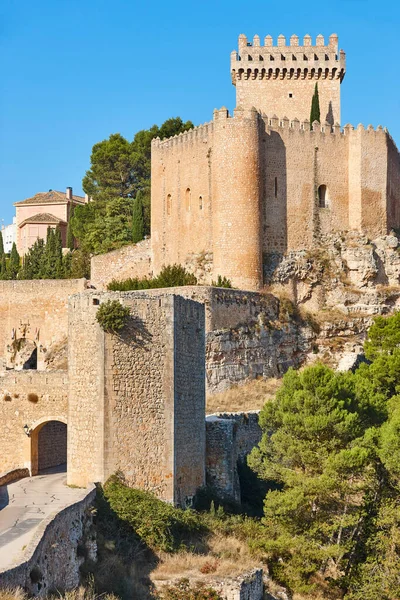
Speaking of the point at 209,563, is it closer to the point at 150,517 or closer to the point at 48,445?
the point at 150,517

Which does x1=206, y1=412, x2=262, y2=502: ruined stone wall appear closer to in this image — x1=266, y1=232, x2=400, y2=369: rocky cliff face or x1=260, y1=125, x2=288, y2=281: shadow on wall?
x1=266, y1=232, x2=400, y2=369: rocky cliff face

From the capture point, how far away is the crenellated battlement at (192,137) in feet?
110

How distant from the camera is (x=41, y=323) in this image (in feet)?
117

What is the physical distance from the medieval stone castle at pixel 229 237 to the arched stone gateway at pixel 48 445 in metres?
0.04

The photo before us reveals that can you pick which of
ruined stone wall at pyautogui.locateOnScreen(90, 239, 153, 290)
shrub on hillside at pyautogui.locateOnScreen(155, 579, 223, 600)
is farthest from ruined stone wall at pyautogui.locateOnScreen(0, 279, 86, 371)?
shrub on hillside at pyautogui.locateOnScreen(155, 579, 223, 600)

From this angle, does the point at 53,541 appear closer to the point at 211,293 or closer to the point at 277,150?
the point at 211,293

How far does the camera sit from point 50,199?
61938 mm

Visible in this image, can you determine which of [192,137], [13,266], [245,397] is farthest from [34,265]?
[245,397]

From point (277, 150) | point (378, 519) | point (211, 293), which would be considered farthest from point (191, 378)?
point (277, 150)

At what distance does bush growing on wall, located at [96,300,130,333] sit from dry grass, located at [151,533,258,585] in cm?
405

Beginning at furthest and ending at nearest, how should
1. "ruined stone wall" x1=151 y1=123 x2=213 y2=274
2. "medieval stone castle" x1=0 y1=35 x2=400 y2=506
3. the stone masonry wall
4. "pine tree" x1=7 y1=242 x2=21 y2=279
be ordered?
1. "pine tree" x1=7 y1=242 x2=21 y2=279
2. "ruined stone wall" x1=151 y1=123 x2=213 y2=274
3. the stone masonry wall
4. "medieval stone castle" x1=0 y1=35 x2=400 y2=506

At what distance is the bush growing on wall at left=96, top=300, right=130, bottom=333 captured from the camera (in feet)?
55.7

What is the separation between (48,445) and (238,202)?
46.1 ft

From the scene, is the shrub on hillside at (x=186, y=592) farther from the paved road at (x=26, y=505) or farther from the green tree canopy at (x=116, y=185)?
the green tree canopy at (x=116, y=185)
